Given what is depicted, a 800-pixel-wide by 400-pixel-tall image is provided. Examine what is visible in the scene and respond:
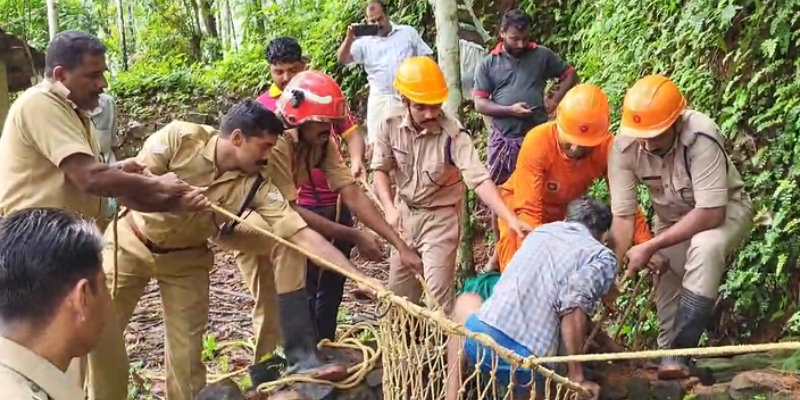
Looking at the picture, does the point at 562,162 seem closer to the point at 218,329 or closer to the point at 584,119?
the point at 584,119

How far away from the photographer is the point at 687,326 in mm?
3918

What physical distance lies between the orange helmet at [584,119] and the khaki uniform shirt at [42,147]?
2.19 meters

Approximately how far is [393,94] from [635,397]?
3617mm

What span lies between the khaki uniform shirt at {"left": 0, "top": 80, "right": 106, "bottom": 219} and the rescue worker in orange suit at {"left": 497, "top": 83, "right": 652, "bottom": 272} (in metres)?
2.08

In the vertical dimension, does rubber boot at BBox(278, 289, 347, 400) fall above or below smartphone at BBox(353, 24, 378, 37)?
below

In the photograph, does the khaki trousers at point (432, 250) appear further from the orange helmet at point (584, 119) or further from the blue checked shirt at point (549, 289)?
the blue checked shirt at point (549, 289)

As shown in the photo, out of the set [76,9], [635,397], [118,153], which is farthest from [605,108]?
[76,9]

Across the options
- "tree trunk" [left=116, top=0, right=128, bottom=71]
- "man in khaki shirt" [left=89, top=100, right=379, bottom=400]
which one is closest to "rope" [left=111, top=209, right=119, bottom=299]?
"man in khaki shirt" [left=89, top=100, right=379, bottom=400]

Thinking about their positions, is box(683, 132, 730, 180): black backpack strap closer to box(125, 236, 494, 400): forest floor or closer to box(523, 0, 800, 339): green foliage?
box(523, 0, 800, 339): green foliage

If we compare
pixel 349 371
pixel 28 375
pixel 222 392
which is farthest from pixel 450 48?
pixel 28 375

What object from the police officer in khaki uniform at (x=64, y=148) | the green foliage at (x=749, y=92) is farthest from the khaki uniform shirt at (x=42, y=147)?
the green foliage at (x=749, y=92)

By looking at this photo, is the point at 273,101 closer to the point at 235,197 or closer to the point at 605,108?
the point at 235,197

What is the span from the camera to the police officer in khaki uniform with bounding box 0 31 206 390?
3232mm

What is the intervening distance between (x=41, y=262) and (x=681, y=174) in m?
3.11
